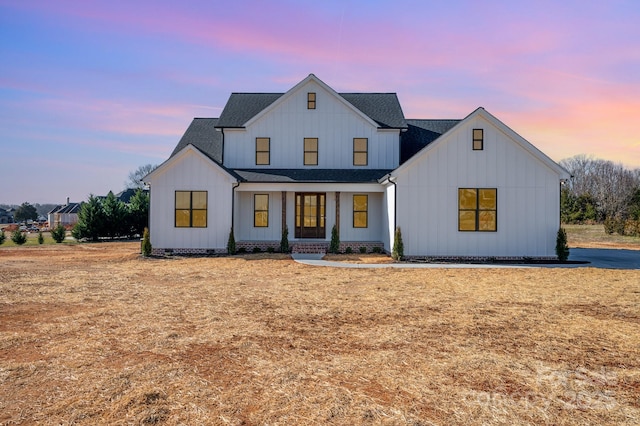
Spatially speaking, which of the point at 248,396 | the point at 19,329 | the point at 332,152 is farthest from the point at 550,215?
the point at 19,329

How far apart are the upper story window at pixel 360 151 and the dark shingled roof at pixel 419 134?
2.05 m

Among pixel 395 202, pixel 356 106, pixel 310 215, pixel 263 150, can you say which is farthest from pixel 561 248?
pixel 263 150

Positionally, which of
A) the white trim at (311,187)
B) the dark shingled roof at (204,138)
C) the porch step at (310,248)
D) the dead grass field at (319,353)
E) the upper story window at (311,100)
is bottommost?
the dead grass field at (319,353)

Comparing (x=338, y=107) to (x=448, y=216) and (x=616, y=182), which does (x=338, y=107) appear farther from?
(x=616, y=182)

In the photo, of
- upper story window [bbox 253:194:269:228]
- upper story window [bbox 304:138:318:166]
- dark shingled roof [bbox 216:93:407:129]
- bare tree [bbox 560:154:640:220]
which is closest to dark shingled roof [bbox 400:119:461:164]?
dark shingled roof [bbox 216:93:407:129]

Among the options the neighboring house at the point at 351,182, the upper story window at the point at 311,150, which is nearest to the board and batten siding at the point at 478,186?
the neighboring house at the point at 351,182

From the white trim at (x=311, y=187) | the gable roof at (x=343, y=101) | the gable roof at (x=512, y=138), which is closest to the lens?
the gable roof at (x=512, y=138)

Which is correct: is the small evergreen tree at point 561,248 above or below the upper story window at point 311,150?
below

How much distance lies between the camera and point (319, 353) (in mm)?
6559

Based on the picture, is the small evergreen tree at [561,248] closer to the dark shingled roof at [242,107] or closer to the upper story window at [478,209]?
the upper story window at [478,209]

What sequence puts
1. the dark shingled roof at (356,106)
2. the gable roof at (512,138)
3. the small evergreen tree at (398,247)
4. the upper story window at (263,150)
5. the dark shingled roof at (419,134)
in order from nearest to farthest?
the gable roof at (512,138) → the small evergreen tree at (398,247) → the upper story window at (263,150) → the dark shingled roof at (356,106) → the dark shingled roof at (419,134)

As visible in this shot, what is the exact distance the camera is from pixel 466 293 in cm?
1144

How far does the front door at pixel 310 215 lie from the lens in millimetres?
21938

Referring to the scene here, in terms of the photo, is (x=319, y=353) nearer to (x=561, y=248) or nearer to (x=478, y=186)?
(x=478, y=186)
